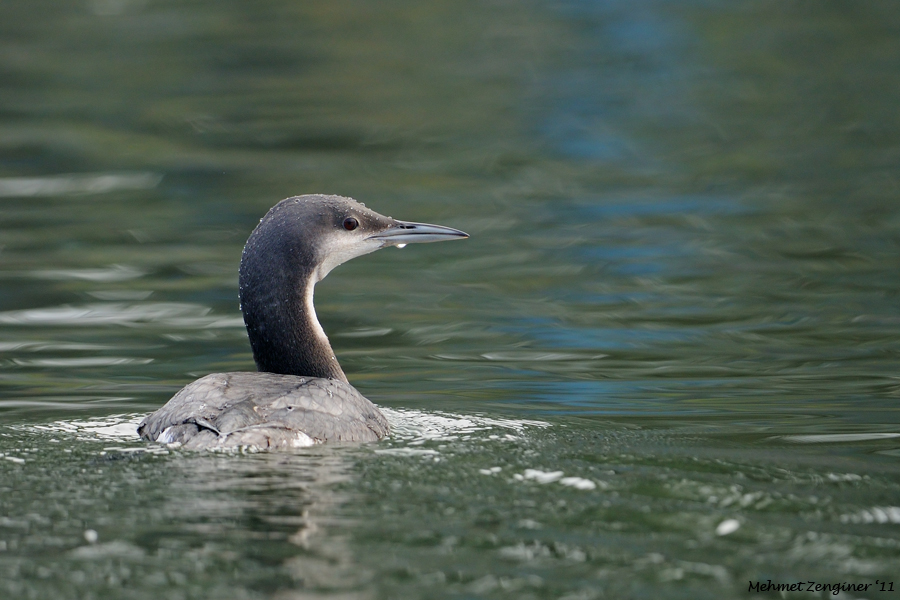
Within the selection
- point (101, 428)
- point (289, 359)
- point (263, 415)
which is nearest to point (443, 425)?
point (289, 359)

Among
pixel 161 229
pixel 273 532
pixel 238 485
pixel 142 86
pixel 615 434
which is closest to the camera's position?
pixel 273 532

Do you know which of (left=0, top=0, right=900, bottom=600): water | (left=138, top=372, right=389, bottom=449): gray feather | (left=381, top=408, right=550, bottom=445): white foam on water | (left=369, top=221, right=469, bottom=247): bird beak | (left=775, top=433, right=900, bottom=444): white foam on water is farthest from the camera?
(left=369, top=221, right=469, bottom=247): bird beak

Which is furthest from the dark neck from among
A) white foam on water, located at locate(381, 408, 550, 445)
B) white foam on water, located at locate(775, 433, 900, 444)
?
white foam on water, located at locate(775, 433, 900, 444)

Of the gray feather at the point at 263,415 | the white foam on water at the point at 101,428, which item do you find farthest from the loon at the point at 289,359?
the white foam on water at the point at 101,428

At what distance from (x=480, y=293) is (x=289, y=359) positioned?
4009 mm

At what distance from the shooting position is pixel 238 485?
4.97 meters

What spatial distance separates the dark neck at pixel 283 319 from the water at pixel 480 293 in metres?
0.53

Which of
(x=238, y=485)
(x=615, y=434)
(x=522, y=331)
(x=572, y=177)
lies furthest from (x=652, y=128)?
(x=238, y=485)

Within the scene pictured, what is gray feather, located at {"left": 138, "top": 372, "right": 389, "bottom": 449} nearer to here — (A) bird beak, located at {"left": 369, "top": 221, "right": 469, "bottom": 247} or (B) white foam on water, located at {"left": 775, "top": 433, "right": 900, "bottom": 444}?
(A) bird beak, located at {"left": 369, "top": 221, "right": 469, "bottom": 247}

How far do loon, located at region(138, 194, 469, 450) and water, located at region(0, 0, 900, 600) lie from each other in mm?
137

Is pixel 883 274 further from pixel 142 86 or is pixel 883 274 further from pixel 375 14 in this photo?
pixel 375 14

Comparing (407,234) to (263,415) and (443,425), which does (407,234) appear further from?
(263,415)

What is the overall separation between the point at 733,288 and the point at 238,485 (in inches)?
245

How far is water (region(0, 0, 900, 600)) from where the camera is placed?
4398 mm
